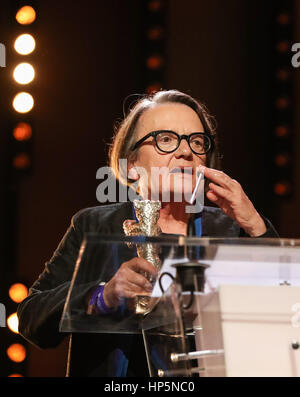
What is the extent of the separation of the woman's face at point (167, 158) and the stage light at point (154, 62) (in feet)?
3.75

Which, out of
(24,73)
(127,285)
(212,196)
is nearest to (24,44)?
(24,73)

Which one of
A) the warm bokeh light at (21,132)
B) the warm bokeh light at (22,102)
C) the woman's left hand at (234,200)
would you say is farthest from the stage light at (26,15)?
the woman's left hand at (234,200)

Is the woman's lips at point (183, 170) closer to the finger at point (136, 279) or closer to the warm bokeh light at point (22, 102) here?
the finger at point (136, 279)

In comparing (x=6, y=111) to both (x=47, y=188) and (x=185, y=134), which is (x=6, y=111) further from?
(x=185, y=134)

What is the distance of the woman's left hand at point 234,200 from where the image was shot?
1406mm

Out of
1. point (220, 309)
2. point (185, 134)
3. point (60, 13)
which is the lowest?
point (220, 309)

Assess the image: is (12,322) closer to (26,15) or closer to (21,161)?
(21,161)

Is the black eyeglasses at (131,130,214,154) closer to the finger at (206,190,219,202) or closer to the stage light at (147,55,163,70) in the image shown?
the finger at (206,190,219,202)

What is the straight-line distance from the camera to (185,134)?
5.54 ft

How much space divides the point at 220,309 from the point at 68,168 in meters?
2.05

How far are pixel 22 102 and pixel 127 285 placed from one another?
1.87m

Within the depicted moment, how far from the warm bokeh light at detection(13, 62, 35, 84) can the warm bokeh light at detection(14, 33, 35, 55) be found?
55mm

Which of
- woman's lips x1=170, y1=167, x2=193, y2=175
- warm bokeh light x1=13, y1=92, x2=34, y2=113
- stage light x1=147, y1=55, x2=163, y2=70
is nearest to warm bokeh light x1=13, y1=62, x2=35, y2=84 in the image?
warm bokeh light x1=13, y1=92, x2=34, y2=113
